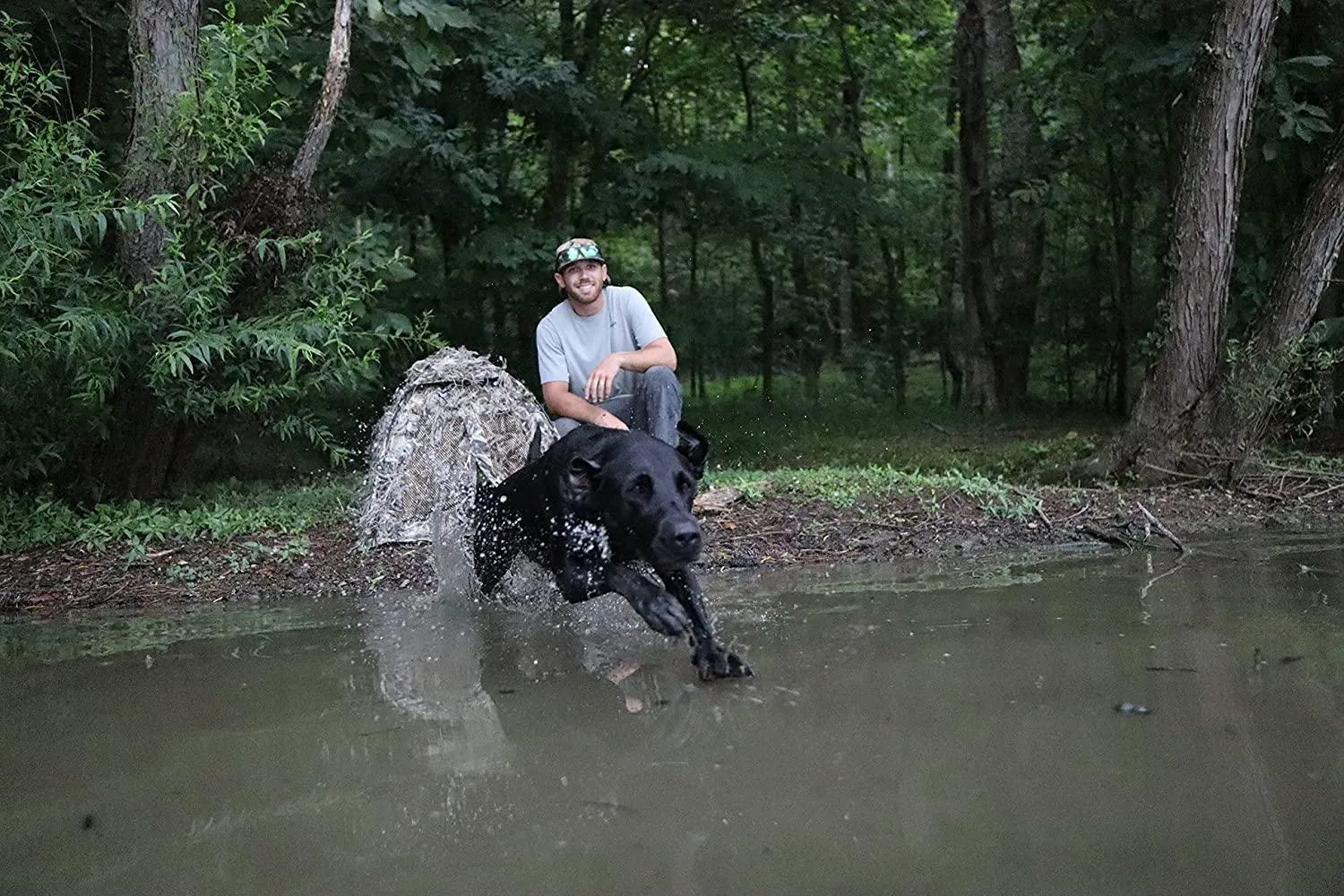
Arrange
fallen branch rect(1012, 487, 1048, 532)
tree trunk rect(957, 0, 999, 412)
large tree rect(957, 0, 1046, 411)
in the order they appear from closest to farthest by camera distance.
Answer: fallen branch rect(1012, 487, 1048, 532) < large tree rect(957, 0, 1046, 411) < tree trunk rect(957, 0, 999, 412)

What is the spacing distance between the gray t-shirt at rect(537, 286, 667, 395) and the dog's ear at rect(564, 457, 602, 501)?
1.39m

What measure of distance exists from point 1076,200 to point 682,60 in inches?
222

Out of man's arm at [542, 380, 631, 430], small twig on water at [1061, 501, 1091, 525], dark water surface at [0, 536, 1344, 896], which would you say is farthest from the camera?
small twig on water at [1061, 501, 1091, 525]

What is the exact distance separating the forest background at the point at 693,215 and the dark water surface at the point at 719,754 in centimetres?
271

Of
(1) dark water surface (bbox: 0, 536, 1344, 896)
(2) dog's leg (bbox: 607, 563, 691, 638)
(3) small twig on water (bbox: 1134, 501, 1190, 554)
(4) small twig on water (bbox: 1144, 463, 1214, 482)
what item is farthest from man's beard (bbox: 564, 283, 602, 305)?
(4) small twig on water (bbox: 1144, 463, 1214, 482)

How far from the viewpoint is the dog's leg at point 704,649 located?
3838mm

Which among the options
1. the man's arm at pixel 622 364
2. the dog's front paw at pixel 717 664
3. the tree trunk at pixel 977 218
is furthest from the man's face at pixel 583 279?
the tree trunk at pixel 977 218

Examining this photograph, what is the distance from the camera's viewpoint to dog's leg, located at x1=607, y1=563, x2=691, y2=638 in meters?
3.91

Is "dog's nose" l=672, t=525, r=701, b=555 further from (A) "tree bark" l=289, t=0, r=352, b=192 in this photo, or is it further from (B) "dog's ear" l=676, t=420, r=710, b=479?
(A) "tree bark" l=289, t=0, r=352, b=192

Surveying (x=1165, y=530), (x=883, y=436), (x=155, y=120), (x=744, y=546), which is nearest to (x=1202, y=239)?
(x=1165, y=530)

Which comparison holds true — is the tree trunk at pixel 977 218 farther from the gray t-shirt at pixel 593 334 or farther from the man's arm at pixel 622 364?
the man's arm at pixel 622 364

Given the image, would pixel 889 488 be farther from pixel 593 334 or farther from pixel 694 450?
pixel 694 450

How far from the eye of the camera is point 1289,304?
7.95 m

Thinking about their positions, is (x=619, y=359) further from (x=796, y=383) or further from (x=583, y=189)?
(x=796, y=383)
